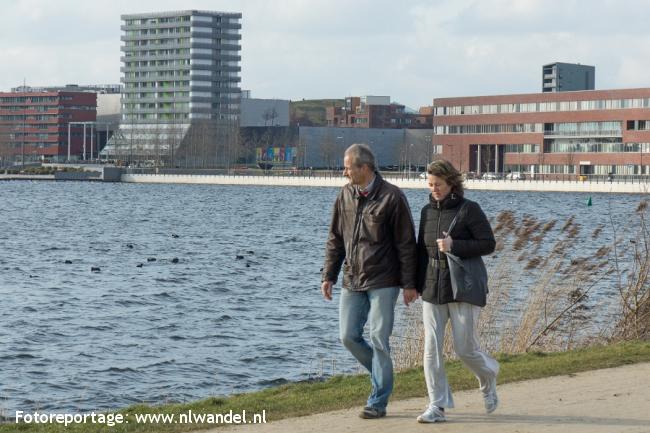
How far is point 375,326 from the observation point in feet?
34.3

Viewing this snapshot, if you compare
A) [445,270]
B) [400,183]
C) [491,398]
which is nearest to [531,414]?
[491,398]

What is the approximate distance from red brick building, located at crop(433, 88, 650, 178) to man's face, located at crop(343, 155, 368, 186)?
123 meters

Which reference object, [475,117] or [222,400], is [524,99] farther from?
[222,400]

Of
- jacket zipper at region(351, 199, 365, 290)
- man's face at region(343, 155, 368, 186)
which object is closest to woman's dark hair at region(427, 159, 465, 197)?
man's face at region(343, 155, 368, 186)

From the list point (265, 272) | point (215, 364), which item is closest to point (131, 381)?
point (215, 364)

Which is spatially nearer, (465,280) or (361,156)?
(465,280)

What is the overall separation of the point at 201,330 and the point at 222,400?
13720 mm

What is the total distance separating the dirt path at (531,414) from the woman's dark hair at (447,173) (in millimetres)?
2041

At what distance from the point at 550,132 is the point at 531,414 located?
135608 millimetres

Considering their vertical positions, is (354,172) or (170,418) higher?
(354,172)

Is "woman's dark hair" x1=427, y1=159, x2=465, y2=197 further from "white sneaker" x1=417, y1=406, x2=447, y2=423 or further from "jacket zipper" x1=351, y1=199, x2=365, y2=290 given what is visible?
"white sneaker" x1=417, y1=406, x2=447, y2=423

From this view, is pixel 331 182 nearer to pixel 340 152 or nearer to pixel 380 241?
pixel 340 152

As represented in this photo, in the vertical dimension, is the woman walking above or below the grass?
above

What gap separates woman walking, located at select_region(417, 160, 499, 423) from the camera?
33.7 feet
